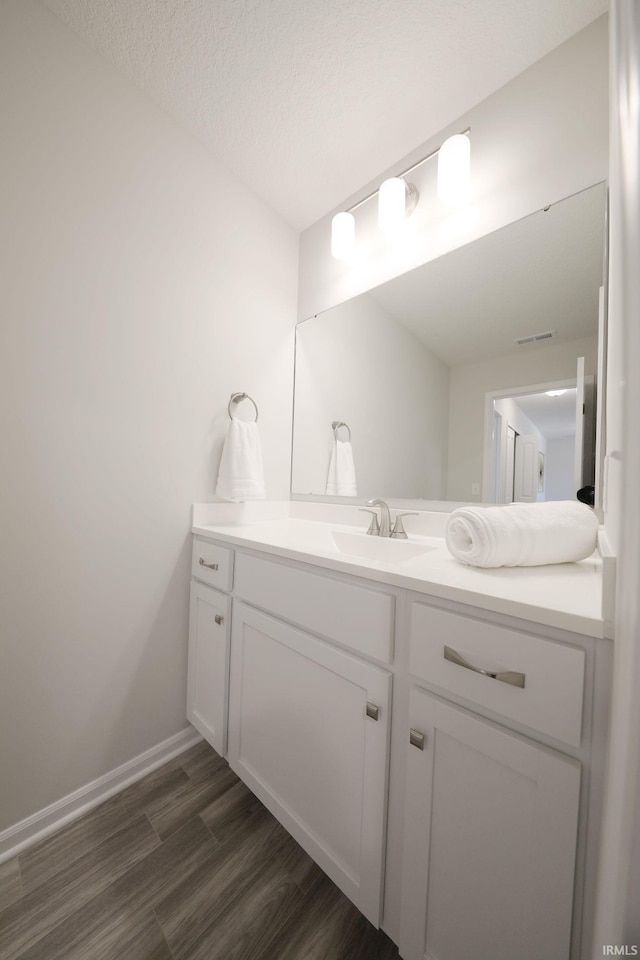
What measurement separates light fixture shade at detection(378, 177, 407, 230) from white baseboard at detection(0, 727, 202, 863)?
7.01 ft

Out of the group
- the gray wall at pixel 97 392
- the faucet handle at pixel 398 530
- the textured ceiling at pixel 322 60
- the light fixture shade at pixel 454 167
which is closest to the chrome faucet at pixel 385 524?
the faucet handle at pixel 398 530

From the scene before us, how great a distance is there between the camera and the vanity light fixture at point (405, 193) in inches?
46.4

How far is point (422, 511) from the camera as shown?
1.35 meters

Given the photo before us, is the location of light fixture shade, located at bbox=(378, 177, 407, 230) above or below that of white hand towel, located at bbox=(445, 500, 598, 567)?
above

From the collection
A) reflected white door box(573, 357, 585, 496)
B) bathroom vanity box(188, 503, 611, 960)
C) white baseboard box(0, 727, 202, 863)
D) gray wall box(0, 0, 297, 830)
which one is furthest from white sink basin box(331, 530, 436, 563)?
white baseboard box(0, 727, 202, 863)

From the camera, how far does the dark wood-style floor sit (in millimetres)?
812

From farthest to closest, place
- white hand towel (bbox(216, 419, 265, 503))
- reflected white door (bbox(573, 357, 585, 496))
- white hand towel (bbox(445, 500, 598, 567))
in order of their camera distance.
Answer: white hand towel (bbox(216, 419, 265, 503)), reflected white door (bbox(573, 357, 585, 496)), white hand towel (bbox(445, 500, 598, 567))

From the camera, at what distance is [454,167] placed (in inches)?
46.4

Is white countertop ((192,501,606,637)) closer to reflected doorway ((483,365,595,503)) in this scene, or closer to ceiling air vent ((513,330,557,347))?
reflected doorway ((483,365,595,503))

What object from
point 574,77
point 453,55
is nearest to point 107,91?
point 453,55

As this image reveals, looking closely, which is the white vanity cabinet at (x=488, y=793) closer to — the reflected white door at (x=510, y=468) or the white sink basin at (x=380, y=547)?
Result: the white sink basin at (x=380, y=547)

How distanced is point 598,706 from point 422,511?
34.0 inches

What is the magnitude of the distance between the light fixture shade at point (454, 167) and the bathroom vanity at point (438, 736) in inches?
46.6

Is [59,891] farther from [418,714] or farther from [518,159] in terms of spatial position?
[518,159]
